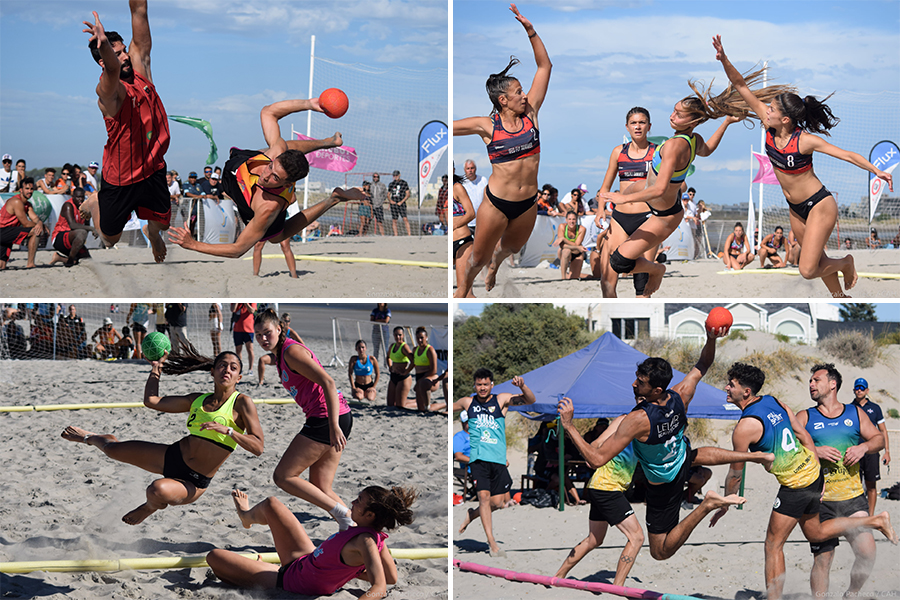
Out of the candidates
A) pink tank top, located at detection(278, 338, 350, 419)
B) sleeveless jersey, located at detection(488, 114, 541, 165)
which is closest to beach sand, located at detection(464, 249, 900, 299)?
sleeveless jersey, located at detection(488, 114, 541, 165)

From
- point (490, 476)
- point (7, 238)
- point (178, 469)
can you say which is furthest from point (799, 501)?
point (7, 238)

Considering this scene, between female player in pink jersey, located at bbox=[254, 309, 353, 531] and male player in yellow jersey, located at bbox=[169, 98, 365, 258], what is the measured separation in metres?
0.76

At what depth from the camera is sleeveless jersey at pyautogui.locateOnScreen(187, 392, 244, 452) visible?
4.65m

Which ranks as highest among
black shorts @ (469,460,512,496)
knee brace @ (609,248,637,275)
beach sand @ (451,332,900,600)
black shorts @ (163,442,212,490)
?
knee brace @ (609,248,637,275)

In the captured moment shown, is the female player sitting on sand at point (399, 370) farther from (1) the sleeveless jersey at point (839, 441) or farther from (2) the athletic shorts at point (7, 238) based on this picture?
(1) the sleeveless jersey at point (839, 441)

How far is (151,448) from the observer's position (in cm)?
471

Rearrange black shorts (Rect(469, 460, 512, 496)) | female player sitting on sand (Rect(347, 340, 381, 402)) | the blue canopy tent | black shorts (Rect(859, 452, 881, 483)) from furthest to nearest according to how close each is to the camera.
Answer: female player sitting on sand (Rect(347, 340, 381, 402)) < the blue canopy tent < black shorts (Rect(469, 460, 512, 496)) < black shorts (Rect(859, 452, 881, 483))

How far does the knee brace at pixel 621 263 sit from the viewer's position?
5.41m

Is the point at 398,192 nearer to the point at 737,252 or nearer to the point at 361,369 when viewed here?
the point at 361,369

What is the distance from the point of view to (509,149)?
16.1 feet

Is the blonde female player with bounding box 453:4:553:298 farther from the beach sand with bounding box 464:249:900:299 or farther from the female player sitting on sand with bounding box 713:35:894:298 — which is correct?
the beach sand with bounding box 464:249:900:299

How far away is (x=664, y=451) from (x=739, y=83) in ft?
8.02

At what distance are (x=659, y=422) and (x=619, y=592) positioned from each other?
1126mm

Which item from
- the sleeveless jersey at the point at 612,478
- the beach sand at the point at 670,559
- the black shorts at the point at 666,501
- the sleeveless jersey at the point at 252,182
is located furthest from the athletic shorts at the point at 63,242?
the black shorts at the point at 666,501
